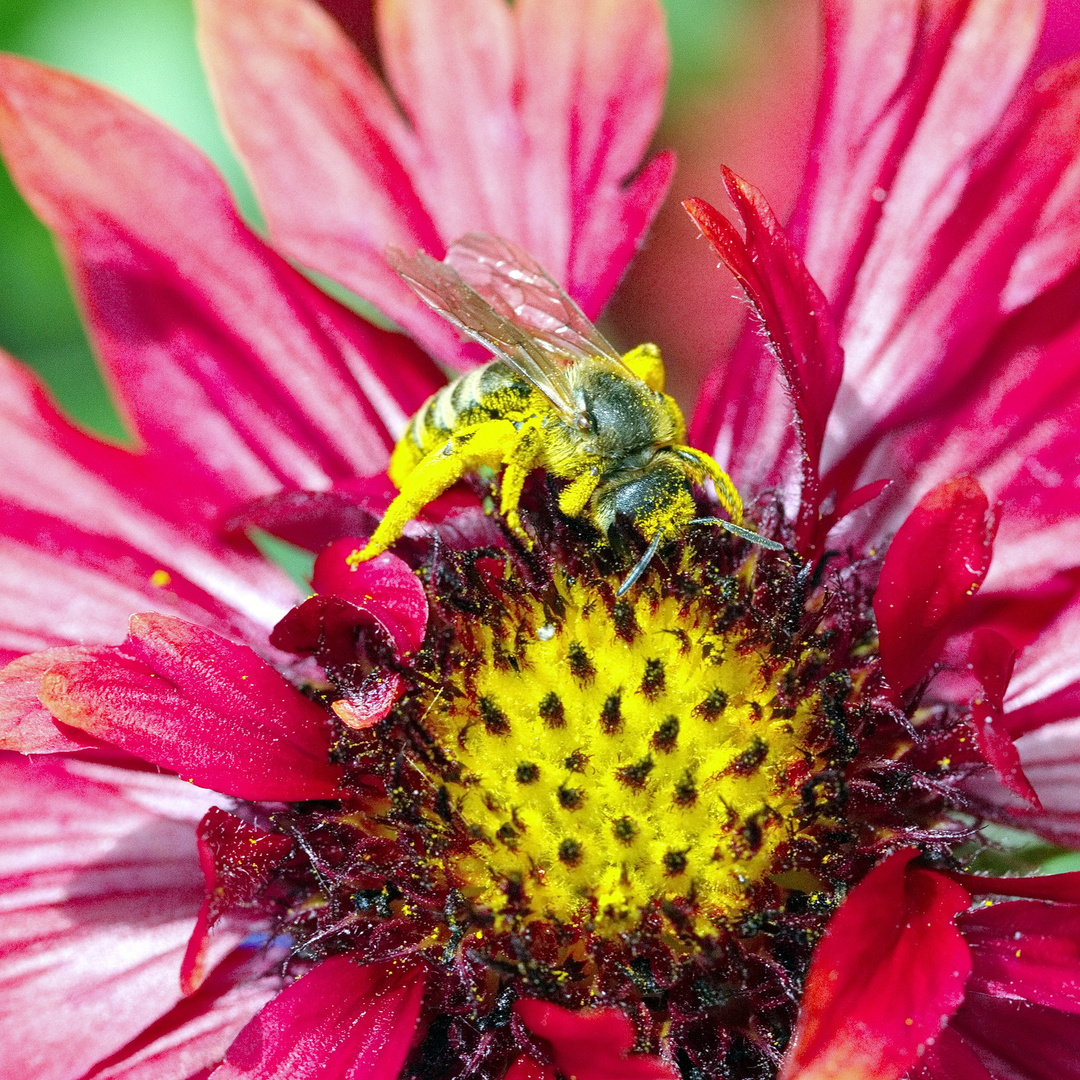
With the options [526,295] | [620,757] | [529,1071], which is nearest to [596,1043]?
[529,1071]

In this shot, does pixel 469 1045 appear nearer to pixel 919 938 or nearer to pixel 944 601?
pixel 919 938

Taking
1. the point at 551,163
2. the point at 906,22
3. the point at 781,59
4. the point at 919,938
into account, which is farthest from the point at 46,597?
the point at 781,59

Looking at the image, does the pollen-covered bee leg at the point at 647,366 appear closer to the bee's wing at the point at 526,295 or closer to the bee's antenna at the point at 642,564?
the bee's wing at the point at 526,295

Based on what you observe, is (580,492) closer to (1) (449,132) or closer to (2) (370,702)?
(2) (370,702)

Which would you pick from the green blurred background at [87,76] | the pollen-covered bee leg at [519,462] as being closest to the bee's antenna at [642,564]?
the pollen-covered bee leg at [519,462]

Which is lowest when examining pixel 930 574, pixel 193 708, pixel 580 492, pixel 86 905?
pixel 86 905
